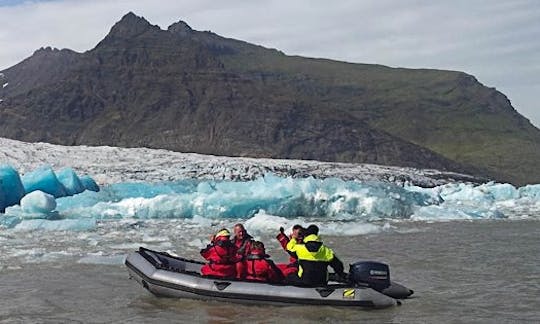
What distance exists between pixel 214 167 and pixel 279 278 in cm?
2394

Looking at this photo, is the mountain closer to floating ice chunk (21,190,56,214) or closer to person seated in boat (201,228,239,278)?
floating ice chunk (21,190,56,214)

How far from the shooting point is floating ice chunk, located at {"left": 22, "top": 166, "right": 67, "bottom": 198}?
22.7 m

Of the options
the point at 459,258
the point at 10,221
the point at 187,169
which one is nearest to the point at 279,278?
the point at 459,258

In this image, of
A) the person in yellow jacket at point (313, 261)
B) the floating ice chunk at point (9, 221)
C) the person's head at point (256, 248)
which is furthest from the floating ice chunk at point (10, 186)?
the person in yellow jacket at point (313, 261)

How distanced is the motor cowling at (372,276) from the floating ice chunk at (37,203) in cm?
1279

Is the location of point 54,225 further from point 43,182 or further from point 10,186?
point 43,182

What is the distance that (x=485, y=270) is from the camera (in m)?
11.5

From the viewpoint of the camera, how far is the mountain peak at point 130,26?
108m

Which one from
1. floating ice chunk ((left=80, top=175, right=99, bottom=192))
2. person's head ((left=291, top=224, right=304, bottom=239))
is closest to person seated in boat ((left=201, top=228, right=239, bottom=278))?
person's head ((left=291, top=224, right=304, bottom=239))

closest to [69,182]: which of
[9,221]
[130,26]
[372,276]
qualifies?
[9,221]

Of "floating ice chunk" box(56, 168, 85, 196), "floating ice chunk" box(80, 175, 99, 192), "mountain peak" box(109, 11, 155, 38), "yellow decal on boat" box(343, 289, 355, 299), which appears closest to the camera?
"yellow decal on boat" box(343, 289, 355, 299)

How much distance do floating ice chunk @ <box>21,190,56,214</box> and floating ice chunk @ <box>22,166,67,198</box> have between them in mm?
2992

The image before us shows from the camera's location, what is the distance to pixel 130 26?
110125 millimetres

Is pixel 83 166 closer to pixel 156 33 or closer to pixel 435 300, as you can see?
pixel 435 300
